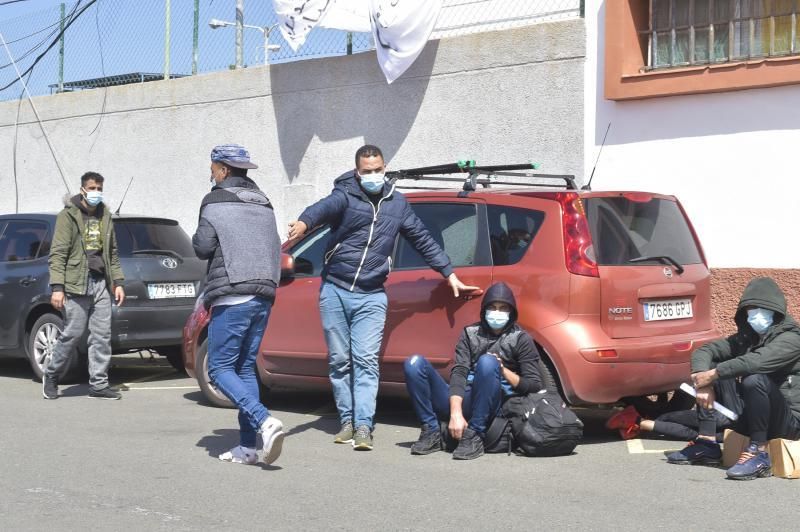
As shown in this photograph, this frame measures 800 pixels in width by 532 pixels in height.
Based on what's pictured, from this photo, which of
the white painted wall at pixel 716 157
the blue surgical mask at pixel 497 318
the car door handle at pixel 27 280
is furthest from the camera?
the car door handle at pixel 27 280

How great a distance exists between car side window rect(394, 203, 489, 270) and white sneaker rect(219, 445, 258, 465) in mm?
1838

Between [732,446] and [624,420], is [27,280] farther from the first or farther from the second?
[732,446]

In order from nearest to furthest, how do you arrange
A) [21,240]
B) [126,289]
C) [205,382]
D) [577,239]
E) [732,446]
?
[732,446]
[577,239]
[205,382]
[126,289]
[21,240]

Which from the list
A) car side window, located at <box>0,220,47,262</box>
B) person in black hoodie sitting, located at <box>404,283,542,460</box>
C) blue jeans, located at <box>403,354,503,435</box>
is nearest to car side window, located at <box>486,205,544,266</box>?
person in black hoodie sitting, located at <box>404,283,542,460</box>

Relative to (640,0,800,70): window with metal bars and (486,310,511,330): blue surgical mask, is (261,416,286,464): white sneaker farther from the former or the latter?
(640,0,800,70): window with metal bars

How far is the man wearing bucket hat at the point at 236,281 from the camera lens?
7.01 m

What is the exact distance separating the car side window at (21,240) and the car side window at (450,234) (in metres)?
4.57

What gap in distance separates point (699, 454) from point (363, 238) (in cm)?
251

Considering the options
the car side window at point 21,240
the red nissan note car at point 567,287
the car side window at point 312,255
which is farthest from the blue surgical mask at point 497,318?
the car side window at point 21,240

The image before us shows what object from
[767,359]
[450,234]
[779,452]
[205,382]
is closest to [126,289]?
[205,382]

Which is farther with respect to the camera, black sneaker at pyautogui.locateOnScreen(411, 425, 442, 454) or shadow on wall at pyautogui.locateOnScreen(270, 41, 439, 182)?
shadow on wall at pyautogui.locateOnScreen(270, 41, 439, 182)

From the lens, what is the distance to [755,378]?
6703 mm

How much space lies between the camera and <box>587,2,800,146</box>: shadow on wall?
35.1 ft

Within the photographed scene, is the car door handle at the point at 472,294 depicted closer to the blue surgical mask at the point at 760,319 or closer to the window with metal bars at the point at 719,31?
the blue surgical mask at the point at 760,319
